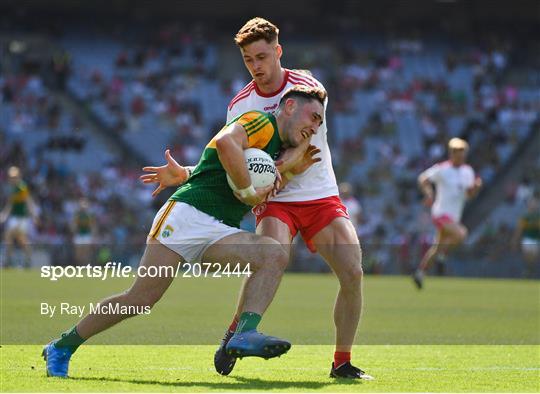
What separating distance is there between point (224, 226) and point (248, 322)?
2.34 ft

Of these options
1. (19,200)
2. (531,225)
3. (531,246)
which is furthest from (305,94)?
(531,225)

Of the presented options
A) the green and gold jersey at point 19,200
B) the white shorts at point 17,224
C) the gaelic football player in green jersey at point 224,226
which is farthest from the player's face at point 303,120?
the white shorts at point 17,224

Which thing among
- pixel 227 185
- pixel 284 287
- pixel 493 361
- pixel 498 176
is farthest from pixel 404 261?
pixel 227 185

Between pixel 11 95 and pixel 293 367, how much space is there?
100 ft

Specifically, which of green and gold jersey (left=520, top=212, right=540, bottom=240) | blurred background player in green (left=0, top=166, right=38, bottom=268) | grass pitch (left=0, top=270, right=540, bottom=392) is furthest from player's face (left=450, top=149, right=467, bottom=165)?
blurred background player in green (left=0, top=166, right=38, bottom=268)

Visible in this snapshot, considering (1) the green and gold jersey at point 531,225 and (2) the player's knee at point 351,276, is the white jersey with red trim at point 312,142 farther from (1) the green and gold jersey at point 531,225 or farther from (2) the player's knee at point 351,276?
(1) the green and gold jersey at point 531,225

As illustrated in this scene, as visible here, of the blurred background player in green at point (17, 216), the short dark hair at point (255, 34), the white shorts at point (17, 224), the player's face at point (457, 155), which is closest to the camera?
the short dark hair at point (255, 34)

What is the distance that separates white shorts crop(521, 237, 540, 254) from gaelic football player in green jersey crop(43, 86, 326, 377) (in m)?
21.7

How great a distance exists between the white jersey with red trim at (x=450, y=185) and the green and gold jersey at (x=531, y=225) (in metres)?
7.00

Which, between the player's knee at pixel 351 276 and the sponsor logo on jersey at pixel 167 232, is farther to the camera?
the player's knee at pixel 351 276

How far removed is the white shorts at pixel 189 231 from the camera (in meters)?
7.39

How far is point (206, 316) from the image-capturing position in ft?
46.1

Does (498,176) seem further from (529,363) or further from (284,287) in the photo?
(529,363)

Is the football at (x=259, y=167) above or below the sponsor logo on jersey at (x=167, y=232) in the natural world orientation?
above
